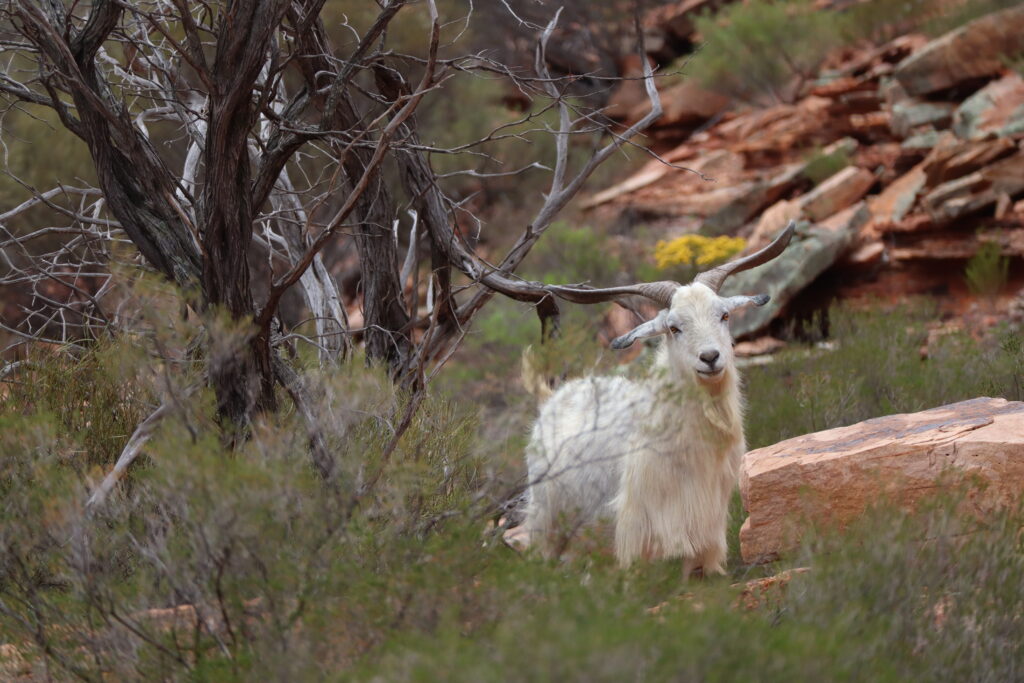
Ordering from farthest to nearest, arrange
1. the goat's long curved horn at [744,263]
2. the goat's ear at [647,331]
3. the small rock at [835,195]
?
1. the small rock at [835,195]
2. the goat's long curved horn at [744,263]
3. the goat's ear at [647,331]

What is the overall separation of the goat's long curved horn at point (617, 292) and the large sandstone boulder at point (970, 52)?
12.3 metres

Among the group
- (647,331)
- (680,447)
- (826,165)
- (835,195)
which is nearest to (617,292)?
(647,331)

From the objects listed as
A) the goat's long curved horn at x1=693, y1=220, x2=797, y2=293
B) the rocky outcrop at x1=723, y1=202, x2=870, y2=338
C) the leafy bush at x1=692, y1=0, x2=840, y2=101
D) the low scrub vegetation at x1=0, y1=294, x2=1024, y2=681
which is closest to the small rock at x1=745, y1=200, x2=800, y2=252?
the rocky outcrop at x1=723, y1=202, x2=870, y2=338

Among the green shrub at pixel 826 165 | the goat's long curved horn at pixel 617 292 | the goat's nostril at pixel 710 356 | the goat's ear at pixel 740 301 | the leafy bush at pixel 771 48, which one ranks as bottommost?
the goat's nostril at pixel 710 356

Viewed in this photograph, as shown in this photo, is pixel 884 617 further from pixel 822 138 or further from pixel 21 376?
pixel 822 138

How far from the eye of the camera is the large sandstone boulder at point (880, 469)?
4.92 metres

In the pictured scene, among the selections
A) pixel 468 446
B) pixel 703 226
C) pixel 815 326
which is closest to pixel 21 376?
pixel 468 446

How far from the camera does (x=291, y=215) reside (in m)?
7.29

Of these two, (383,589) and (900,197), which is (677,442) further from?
(900,197)

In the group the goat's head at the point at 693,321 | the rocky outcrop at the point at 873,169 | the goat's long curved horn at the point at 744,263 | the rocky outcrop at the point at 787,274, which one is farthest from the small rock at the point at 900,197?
the goat's head at the point at 693,321

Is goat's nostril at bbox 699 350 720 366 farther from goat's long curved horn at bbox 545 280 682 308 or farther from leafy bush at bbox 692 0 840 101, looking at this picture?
leafy bush at bbox 692 0 840 101

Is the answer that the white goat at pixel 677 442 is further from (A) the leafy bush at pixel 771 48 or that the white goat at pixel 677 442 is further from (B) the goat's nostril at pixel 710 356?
(A) the leafy bush at pixel 771 48

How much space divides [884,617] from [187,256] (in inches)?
134

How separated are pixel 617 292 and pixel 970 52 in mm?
12893
